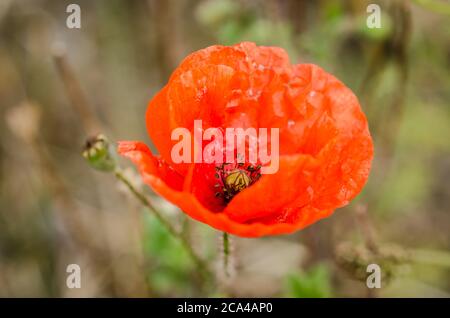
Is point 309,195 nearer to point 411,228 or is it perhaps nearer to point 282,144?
point 282,144

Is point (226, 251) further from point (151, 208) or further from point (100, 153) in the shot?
point (100, 153)

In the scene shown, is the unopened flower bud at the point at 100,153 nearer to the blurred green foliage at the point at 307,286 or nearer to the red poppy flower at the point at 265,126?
the red poppy flower at the point at 265,126

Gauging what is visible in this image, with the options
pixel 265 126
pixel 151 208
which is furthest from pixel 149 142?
pixel 265 126

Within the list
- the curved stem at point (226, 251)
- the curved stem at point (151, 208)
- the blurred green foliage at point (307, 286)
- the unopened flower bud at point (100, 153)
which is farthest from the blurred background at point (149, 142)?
the unopened flower bud at point (100, 153)

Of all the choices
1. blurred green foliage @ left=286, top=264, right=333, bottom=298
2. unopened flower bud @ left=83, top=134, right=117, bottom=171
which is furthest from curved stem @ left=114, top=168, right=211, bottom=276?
blurred green foliage @ left=286, top=264, right=333, bottom=298

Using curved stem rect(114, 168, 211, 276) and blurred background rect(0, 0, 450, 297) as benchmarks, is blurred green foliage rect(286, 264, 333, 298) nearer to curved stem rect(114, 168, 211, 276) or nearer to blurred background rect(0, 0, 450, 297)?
blurred background rect(0, 0, 450, 297)

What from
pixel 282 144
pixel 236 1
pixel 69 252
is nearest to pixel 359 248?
pixel 282 144
